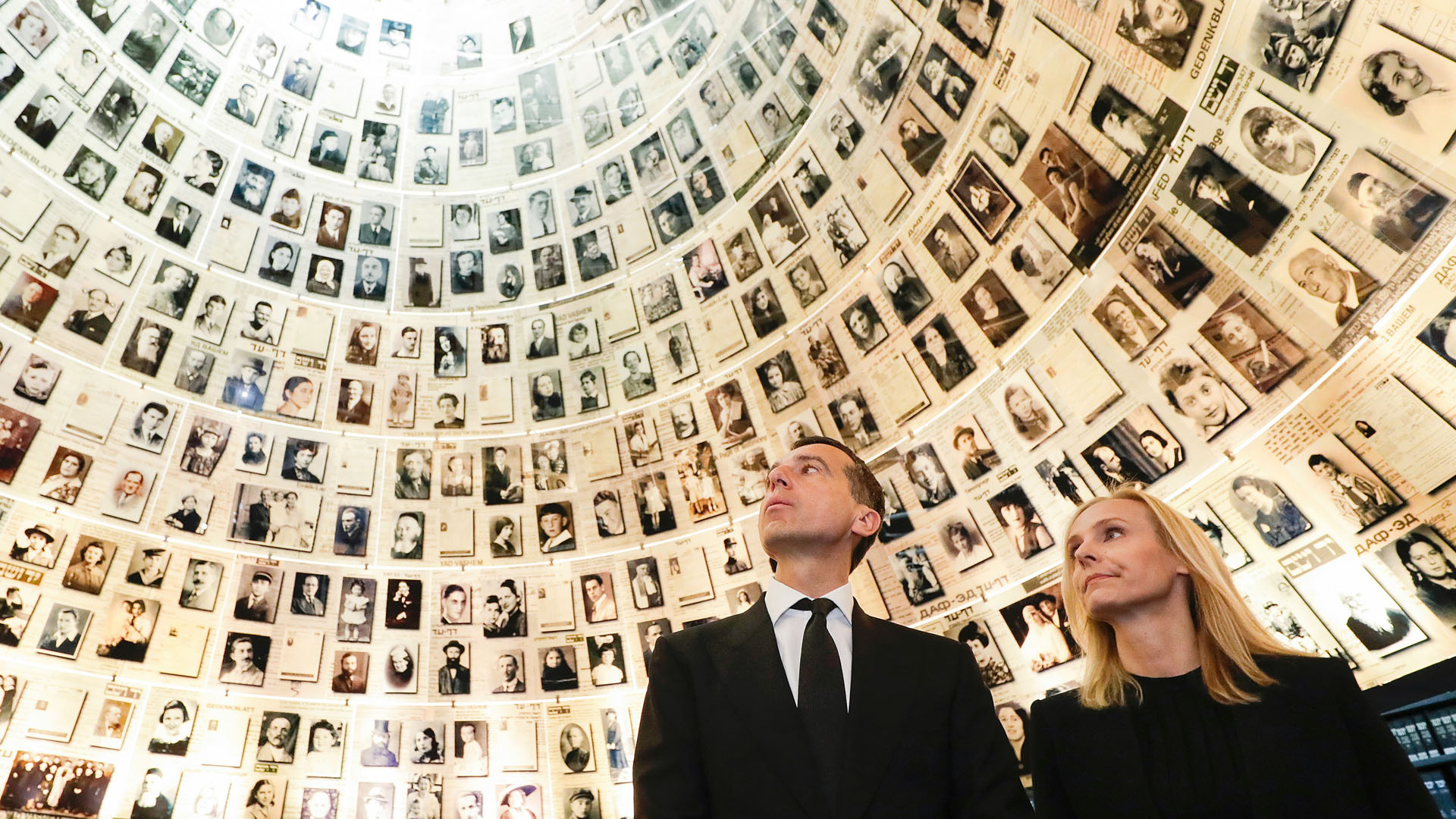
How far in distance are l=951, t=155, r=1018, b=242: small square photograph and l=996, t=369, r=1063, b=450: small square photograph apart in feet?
6.26

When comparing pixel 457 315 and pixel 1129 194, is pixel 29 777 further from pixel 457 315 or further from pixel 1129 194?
pixel 1129 194

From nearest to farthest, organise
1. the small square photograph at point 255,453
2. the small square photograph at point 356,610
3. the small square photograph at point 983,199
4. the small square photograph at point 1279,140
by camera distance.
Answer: the small square photograph at point 1279,140, the small square photograph at point 983,199, the small square photograph at point 356,610, the small square photograph at point 255,453

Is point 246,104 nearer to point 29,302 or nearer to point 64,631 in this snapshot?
point 29,302

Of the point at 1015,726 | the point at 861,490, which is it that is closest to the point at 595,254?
the point at 1015,726

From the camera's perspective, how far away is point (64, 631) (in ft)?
42.5

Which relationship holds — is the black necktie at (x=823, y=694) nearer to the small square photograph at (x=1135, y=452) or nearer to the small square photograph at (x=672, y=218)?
the small square photograph at (x=1135, y=452)

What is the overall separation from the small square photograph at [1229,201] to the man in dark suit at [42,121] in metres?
15.5

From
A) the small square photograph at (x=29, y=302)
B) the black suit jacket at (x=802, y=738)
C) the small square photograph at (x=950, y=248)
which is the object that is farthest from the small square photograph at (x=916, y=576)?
the small square photograph at (x=29, y=302)

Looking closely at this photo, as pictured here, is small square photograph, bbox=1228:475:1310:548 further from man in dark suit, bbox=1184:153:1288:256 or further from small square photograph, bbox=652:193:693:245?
small square photograph, bbox=652:193:693:245

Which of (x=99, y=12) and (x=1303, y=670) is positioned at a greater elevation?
(x=99, y=12)

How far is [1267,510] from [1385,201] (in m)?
2.89

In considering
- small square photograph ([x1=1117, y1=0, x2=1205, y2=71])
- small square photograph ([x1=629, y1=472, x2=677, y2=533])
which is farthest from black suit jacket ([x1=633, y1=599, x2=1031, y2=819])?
small square photograph ([x1=629, y1=472, x2=677, y2=533])

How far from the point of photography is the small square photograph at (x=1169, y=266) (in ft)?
31.4

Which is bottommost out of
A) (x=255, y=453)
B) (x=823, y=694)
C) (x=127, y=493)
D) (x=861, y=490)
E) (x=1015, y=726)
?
(x=823, y=694)
